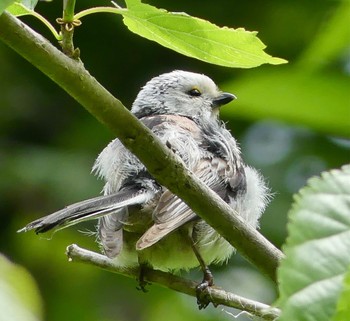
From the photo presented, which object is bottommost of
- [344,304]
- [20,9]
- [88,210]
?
[88,210]

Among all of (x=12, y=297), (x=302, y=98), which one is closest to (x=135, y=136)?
(x=12, y=297)

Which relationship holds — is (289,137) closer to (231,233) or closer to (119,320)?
(119,320)

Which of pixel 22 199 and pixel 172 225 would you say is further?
pixel 22 199

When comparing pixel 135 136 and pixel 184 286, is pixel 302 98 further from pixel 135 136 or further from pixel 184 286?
pixel 135 136

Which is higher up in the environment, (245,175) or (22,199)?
(245,175)

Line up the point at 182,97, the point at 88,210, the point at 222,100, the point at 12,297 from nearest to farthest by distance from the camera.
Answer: the point at 12,297
the point at 88,210
the point at 222,100
the point at 182,97

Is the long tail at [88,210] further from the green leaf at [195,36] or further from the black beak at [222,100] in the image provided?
the black beak at [222,100]

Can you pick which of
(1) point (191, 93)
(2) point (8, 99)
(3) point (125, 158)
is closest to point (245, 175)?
(3) point (125, 158)
